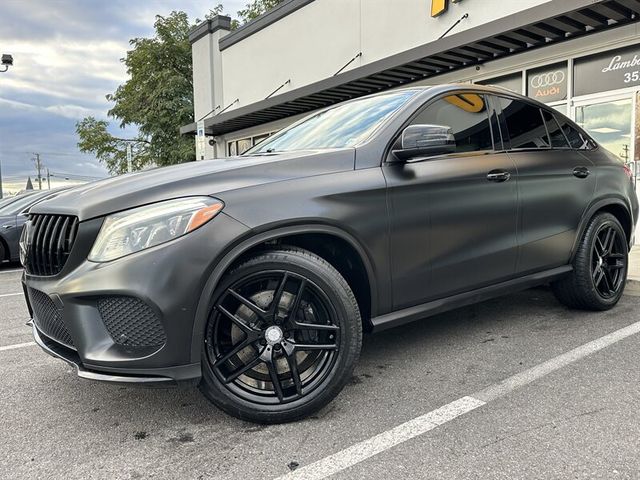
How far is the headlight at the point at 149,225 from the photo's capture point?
217 cm

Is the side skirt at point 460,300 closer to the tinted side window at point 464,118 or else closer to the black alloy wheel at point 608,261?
the black alloy wheel at point 608,261

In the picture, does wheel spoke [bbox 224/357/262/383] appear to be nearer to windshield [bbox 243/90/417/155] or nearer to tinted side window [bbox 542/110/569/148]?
windshield [bbox 243/90/417/155]

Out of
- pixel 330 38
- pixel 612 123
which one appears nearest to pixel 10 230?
pixel 330 38

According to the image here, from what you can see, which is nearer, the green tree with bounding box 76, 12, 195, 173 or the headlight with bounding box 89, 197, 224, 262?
the headlight with bounding box 89, 197, 224, 262

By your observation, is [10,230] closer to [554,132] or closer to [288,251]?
[288,251]

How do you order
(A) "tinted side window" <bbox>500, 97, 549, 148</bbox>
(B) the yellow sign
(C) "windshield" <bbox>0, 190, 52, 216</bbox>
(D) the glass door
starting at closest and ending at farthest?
(A) "tinted side window" <bbox>500, 97, 549, 148</bbox> < (D) the glass door < (C) "windshield" <bbox>0, 190, 52, 216</bbox> < (B) the yellow sign

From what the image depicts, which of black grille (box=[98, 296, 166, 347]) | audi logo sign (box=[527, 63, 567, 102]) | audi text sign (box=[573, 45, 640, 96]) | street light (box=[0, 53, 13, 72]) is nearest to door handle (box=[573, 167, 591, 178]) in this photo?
black grille (box=[98, 296, 166, 347])

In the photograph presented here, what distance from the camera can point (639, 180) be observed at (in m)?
7.86

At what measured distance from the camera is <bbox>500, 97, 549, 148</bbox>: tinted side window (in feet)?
11.8

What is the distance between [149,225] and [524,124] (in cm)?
280

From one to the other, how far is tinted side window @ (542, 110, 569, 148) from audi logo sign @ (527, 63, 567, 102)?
5.30m

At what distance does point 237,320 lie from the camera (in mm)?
2332

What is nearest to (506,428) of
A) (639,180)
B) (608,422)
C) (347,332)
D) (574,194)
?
(608,422)

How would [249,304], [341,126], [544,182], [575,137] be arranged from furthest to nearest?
[575,137], [544,182], [341,126], [249,304]
